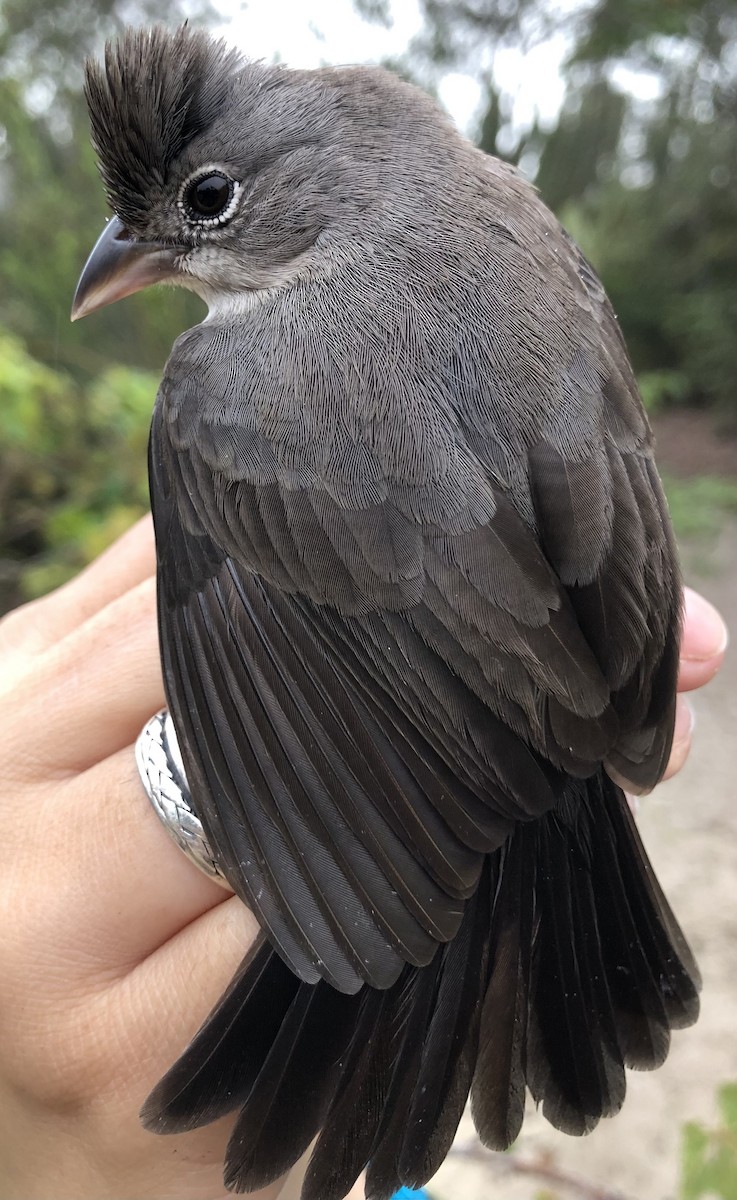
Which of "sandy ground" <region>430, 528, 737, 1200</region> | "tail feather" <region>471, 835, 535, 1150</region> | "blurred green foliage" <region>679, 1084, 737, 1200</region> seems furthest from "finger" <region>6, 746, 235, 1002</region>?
"sandy ground" <region>430, 528, 737, 1200</region>

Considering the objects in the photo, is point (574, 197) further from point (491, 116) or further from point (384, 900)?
point (384, 900)

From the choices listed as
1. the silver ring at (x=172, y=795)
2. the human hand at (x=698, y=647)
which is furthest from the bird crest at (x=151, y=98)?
the human hand at (x=698, y=647)

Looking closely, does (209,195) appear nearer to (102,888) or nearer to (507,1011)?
(102,888)

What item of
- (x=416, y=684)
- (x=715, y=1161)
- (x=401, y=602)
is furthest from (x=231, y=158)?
(x=715, y=1161)

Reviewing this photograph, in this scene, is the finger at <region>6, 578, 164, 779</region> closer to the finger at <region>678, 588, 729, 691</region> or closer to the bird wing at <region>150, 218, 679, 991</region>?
the bird wing at <region>150, 218, 679, 991</region>

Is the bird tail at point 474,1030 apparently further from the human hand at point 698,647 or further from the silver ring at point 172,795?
the human hand at point 698,647
